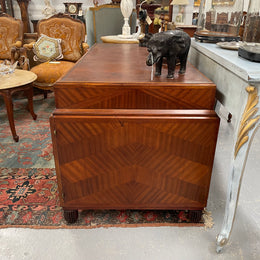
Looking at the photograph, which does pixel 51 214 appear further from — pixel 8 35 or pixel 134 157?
pixel 8 35

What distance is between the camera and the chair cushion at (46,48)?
311 centimetres

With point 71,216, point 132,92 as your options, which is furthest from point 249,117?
point 71,216

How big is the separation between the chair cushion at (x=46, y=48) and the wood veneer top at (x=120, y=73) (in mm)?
1766

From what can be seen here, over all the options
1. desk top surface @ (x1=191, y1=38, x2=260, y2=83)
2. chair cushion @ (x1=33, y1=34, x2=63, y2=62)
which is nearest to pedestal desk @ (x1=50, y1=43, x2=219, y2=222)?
desk top surface @ (x1=191, y1=38, x2=260, y2=83)

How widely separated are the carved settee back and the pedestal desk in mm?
2187

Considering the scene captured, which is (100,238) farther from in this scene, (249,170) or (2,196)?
(249,170)

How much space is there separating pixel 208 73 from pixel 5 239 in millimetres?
1276

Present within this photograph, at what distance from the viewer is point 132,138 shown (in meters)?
1.08

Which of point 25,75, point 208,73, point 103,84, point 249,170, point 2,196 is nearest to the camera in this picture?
point 103,84

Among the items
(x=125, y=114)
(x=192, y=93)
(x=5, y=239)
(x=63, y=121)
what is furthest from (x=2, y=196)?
(x=192, y=93)

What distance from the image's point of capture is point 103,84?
3.33 feet

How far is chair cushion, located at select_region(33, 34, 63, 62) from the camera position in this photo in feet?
10.2

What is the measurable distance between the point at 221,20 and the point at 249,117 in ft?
2.74

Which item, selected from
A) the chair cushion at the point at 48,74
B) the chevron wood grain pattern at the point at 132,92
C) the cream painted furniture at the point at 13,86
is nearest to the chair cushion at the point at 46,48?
the chair cushion at the point at 48,74
